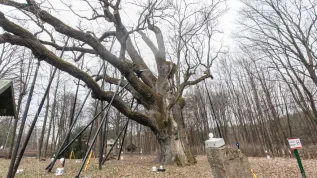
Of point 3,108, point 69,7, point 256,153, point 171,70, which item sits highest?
point 69,7

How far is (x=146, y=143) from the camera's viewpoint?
30.1 meters

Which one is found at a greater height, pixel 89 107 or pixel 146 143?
pixel 89 107

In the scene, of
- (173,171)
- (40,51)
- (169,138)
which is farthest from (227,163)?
(40,51)

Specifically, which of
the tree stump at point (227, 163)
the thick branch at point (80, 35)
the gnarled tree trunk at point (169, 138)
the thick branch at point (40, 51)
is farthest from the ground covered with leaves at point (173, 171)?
the thick branch at point (80, 35)

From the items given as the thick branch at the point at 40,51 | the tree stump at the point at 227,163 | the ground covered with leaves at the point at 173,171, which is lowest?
the ground covered with leaves at the point at 173,171

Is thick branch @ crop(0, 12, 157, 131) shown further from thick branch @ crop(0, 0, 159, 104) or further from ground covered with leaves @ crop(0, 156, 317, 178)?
ground covered with leaves @ crop(0, 156, 317, 178)

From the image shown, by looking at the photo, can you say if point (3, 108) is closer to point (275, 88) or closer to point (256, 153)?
point (256, 153)

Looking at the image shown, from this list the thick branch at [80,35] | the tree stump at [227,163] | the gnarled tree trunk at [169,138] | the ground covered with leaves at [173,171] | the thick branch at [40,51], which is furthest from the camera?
the gnarled tree trunk at [169,138]

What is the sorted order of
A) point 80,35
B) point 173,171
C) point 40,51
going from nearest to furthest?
point 40,51 < point 80,35 < point 173,171

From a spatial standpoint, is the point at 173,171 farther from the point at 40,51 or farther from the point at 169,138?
the point at 40,51

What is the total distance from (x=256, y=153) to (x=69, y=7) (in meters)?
17.4

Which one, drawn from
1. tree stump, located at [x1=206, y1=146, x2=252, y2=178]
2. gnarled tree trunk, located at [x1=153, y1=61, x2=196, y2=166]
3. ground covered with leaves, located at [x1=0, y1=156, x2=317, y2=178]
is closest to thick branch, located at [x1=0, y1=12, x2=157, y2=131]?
gnarled tree trunk, located at [x1=153, y1=61, x2=196, y2=166]

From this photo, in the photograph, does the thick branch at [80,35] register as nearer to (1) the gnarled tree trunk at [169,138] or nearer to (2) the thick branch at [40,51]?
(2) the thick branch at [40,51]

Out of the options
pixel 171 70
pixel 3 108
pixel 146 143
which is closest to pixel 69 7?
pixel 3 108
